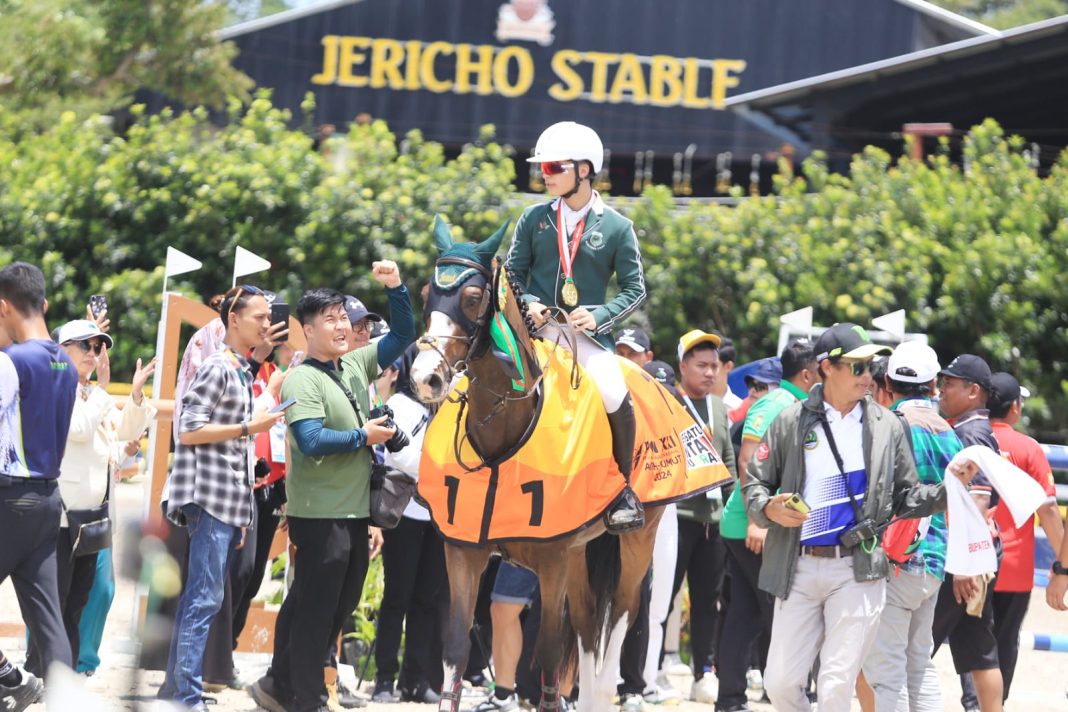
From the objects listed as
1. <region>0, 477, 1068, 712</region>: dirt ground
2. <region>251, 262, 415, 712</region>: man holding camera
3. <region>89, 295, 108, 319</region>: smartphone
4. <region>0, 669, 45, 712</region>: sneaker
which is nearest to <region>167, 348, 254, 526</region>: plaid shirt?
<region>251, 262, 415, 712</region>: man holding camera

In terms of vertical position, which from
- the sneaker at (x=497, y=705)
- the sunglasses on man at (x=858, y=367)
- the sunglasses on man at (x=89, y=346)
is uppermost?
the sunglasses on man at (x=858, y=367)

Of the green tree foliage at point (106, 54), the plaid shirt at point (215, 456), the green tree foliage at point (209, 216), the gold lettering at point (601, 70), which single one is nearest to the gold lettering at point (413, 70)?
the gold lettering at point (601, 70)

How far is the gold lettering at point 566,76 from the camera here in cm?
2716

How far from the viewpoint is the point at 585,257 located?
6.97 meters

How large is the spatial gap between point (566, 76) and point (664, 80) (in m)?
2.01

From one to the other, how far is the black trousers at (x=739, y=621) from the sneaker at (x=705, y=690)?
678mm

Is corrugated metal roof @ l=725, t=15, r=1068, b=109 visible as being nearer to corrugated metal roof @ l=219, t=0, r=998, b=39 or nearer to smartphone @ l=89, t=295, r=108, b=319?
corrugated metal roof @ l=219, t=0, r=998, b=39

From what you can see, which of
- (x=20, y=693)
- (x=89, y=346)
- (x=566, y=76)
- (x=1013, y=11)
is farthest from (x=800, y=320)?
(x=1013, y=11)

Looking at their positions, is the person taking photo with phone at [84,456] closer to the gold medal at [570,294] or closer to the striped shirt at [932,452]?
the gold medal at [570,294]

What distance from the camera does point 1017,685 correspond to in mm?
9883

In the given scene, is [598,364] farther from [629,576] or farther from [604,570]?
[629,576]

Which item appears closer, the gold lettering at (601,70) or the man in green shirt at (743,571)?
the man in green shirt at (743,571)

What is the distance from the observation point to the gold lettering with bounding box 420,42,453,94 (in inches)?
1070

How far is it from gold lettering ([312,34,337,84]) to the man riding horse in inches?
830
